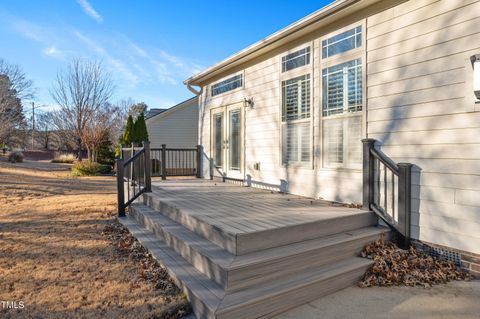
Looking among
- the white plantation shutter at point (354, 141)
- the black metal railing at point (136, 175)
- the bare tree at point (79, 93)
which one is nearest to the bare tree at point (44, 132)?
the bare tree at point (79, 93)

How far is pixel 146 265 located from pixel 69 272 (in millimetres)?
746

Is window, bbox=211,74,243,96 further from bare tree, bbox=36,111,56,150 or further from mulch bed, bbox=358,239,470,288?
bare tree, bbox=36,111,56,150

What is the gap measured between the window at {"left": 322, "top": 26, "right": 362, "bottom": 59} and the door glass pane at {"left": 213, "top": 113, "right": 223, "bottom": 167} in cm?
340

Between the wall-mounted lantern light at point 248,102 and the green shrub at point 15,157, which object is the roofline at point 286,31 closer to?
the wall-mounted lantern light at point 248,102

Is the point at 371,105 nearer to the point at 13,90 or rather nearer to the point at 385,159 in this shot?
the point at 385,159

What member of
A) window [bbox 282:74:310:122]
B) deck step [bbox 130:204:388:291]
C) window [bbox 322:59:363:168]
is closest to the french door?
window [bbox 282:74:310:122]

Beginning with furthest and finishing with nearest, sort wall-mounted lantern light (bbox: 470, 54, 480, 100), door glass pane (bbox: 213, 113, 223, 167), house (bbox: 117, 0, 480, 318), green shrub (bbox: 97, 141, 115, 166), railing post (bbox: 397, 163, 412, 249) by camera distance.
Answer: green shrub (bbox: 97, 141, 115, 166)
door glass pane (bbox: 213, 113, 223, 167)
railing post (bbox: 397, 163, 412, 249)
wall-mounted lantern light (bbox: 470, 54, 480, 100)
house (bbox: 117, 0, 480, 318)

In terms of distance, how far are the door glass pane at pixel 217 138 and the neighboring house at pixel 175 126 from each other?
8983mm

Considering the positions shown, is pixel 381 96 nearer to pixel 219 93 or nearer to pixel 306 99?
pixel 306 99

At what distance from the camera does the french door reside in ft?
21.8

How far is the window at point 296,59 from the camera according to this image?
4.88 metres

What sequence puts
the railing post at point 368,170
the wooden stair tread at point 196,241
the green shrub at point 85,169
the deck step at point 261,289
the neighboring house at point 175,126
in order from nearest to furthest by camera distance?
the deck step at point 261,289
the wooden stair tread at point 196,241
the railing post at point 368,170
the green shrub at point 85,169
the neighboring house at point 175,126

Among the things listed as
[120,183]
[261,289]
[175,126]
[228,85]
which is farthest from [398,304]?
[175,126]

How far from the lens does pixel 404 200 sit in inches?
133
